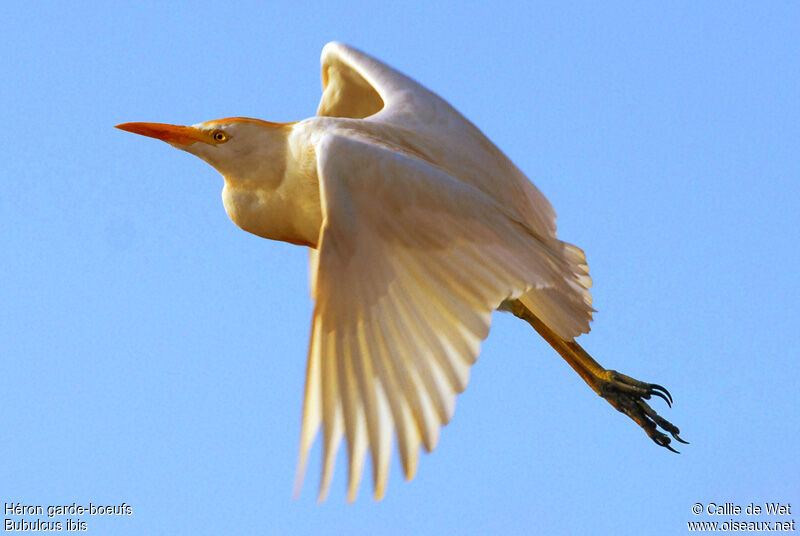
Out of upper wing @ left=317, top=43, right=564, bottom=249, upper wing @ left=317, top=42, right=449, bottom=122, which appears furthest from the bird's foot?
upper wing @ left=317, top=42, right=449, bottom=122

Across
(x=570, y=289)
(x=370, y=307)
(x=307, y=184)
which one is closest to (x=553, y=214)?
(x=570, y=289)

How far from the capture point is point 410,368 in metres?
3.78

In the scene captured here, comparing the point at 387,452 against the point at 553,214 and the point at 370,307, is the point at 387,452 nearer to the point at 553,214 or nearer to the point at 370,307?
the point at 370,307

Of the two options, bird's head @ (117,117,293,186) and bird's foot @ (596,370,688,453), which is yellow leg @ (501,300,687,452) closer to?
bird's foot @ (596,370,688,453)

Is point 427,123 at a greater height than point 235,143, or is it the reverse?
point 427,123

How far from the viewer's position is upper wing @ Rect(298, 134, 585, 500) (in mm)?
3697

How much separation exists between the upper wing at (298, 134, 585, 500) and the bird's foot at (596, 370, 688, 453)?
3.75 feet

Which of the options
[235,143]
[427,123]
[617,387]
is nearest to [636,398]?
[617,387]

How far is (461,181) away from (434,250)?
544 millimetres

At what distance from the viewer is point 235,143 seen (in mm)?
4680

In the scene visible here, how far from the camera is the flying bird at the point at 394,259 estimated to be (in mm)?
3725

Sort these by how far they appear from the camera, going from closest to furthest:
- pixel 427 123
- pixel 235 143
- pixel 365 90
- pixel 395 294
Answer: pixel 395 294 → pixel 235 143 → pixel 427 123 → pixel 365 90

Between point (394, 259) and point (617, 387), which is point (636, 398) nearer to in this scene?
point (617, 387)

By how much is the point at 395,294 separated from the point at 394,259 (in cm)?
16
